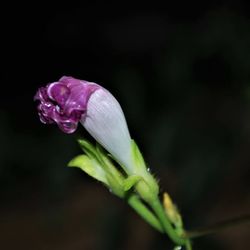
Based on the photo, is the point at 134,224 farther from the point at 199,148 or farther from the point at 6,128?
the point at 199,148

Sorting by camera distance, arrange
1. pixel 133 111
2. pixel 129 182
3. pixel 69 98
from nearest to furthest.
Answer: pixel 69 98
pixel 129 182
pixel 133 111

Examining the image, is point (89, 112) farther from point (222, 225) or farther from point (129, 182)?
point (222, 225)

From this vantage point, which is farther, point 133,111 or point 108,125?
point 133,111

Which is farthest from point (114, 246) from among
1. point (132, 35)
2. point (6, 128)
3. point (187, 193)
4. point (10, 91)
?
point (132, 35)

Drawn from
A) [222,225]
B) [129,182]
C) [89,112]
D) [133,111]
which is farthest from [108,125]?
[133,111]

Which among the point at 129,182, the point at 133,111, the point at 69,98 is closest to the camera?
the point at 69,98
